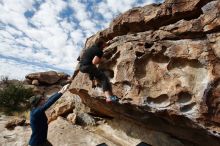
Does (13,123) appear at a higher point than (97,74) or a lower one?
lower

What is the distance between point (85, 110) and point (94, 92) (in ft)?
A: 12.1

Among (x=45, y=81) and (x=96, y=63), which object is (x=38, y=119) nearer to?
(x=96, y=63)

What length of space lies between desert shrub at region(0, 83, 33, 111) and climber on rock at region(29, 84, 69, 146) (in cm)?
1698

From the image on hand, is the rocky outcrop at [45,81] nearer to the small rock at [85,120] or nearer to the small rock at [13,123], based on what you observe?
the small rock at [13,123]

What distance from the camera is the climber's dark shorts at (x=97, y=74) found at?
33.0 ft

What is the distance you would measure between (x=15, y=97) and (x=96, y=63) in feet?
60.2

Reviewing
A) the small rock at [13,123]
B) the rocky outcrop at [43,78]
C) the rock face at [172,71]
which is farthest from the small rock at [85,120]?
the rocky outcrop at [43,78]

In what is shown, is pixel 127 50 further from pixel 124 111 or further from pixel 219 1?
pixel 219 1

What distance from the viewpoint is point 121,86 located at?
9.87m

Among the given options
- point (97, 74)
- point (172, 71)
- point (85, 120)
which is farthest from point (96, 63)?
point (85, 120)

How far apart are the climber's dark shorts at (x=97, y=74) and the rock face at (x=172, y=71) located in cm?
27

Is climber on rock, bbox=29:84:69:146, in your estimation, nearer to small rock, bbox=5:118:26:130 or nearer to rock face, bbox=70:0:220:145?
rock face, bbox=70:0:220:145

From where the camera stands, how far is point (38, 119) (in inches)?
321

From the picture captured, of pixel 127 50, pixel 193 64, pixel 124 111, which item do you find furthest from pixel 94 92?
pixel 193 64
